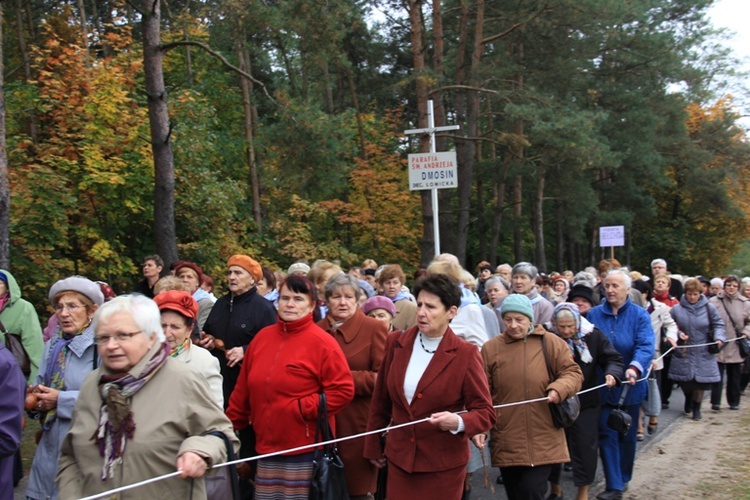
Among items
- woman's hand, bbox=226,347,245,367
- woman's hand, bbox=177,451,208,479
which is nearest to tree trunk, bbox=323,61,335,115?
woman's hand, bbox=226,347,245,367

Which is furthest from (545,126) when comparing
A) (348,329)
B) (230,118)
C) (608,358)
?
(348,329)

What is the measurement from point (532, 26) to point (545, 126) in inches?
164

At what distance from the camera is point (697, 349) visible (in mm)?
10625

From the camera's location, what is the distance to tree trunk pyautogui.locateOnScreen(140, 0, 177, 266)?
35.7 ft

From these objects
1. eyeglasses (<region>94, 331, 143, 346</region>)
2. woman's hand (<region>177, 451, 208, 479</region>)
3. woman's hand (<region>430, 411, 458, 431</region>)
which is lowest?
woman's hand (<region>430, 411, 458, 431</region>)

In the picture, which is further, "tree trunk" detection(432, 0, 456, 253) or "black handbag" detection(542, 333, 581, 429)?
"tree trunk" detection(432, 0, 456, 253)

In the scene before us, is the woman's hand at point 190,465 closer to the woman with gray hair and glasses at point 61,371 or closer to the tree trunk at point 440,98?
the woman with gray hair and glasses at point 61,371

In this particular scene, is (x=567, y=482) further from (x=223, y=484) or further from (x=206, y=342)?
(x=223, y=484)

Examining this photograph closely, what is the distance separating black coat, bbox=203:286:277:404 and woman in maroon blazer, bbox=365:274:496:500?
191cm

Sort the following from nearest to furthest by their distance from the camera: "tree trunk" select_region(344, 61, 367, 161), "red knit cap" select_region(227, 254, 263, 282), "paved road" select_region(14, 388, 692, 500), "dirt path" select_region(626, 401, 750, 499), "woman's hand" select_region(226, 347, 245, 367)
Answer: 1. "woman's hand" select_region(226, 347, 245, 367)
2. "red knit cap" select_region(227, 254, 263, 282)
3. "paved road" select_region(14, 388, 692, 500)
4. "dirt path" select_region(626, 401, 750, 499)
5. "tree trunk" select_region(344, 61, 367, 161)

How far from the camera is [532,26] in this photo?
72.2ft

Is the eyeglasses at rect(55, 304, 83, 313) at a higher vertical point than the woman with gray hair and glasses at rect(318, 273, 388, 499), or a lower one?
higher

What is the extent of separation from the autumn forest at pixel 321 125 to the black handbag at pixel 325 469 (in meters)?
5.72

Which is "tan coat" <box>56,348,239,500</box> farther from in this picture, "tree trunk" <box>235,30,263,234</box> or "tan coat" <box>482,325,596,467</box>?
"tree trunk" <box>235,30,263,234</box>
